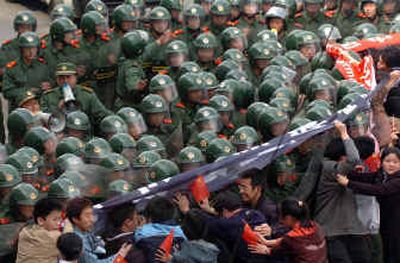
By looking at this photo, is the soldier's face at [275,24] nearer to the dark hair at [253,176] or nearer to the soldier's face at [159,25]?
the soldier's face at [159,25]

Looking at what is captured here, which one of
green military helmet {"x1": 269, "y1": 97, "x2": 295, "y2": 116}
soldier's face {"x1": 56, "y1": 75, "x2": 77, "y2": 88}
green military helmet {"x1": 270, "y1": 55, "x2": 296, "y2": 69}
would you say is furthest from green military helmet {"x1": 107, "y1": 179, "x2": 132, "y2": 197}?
green military helmet {"x1": 270, "y1": 55, "x2": 296, "y2": 69}

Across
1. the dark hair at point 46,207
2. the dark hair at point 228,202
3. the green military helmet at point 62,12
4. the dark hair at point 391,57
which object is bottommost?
the green military helmet at point 62,12

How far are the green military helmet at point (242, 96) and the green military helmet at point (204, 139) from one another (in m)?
1.39

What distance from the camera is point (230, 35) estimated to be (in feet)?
64.2

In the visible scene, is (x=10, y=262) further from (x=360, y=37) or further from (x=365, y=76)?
(x=360, y=37)

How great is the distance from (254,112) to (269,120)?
0.67 metres

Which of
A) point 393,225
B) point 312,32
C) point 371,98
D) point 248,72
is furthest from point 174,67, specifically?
point 393,225

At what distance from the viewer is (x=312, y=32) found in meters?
20.3

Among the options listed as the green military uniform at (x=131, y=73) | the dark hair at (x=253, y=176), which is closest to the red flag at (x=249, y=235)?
the dark hair at (x=253, y=176)

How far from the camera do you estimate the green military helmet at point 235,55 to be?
18781 millimetres

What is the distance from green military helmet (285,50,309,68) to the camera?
1877 centimetres

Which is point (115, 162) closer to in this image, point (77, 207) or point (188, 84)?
point (77, 207)

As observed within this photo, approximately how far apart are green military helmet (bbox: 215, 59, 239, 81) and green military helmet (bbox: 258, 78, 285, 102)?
835mm

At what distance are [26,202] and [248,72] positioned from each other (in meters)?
5.31
